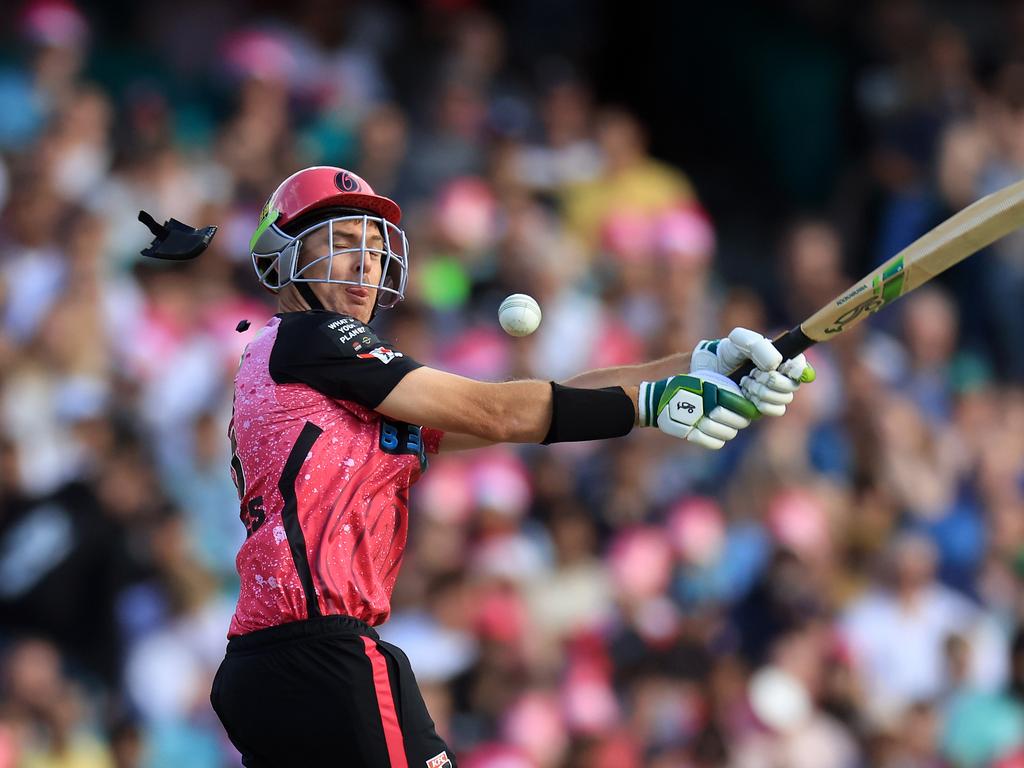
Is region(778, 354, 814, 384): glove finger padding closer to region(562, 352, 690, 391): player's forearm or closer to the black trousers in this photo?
region(562, 352, 690, 391): player's forearm

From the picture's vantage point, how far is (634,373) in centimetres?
602

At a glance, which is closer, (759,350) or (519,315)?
(759,350)

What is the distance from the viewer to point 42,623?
9.41 m

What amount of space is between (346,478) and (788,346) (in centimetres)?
152

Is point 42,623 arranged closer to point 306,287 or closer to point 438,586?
point 438,586

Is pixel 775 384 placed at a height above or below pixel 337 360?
below

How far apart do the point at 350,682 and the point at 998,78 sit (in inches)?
435

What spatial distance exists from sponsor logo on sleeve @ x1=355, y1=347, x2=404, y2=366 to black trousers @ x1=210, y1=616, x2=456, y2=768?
→ 0.82 meters

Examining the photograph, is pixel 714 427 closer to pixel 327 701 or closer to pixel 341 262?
pixel 341 262

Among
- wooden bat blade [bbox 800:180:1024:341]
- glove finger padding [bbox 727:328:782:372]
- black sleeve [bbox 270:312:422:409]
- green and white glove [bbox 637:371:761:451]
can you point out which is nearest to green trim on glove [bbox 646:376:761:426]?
green and white glove [bbox 637:371:761:451]

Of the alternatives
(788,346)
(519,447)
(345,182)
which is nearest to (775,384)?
(788,346)

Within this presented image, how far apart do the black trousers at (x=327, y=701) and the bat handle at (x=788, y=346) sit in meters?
1.46

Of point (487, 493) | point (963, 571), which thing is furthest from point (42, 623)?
point (963, 571)

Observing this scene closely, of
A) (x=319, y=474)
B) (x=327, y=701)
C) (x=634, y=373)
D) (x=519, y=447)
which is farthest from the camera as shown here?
(x=519, y=447)
